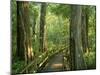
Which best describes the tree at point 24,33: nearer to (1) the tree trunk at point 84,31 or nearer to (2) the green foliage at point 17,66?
(2) the green foliage at point 17,66

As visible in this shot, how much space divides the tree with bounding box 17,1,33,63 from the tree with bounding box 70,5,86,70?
1.68ft

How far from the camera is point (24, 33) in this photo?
2.35 m

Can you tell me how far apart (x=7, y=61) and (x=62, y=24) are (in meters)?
0.77

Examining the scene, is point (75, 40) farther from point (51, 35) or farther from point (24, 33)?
point (24, 33)

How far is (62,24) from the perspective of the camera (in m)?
2.48

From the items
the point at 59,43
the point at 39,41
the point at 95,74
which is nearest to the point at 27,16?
the point at 39,41

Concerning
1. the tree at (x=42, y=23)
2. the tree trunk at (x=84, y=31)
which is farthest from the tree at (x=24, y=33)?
the tree trunk at (x=84, y=31)

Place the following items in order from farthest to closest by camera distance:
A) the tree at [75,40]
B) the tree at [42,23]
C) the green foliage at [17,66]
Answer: the tree at [75,40] → the tree at [42,23] → the green foliage at [17,66]

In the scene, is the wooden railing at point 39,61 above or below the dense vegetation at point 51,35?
below

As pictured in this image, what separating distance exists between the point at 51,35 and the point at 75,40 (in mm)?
305

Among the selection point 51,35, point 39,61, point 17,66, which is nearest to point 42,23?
point 51,35

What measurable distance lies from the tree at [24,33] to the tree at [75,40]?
0.51 meters

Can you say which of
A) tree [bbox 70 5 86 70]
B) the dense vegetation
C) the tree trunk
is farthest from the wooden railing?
the tree trunk

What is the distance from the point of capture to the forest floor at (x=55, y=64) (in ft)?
7.94
